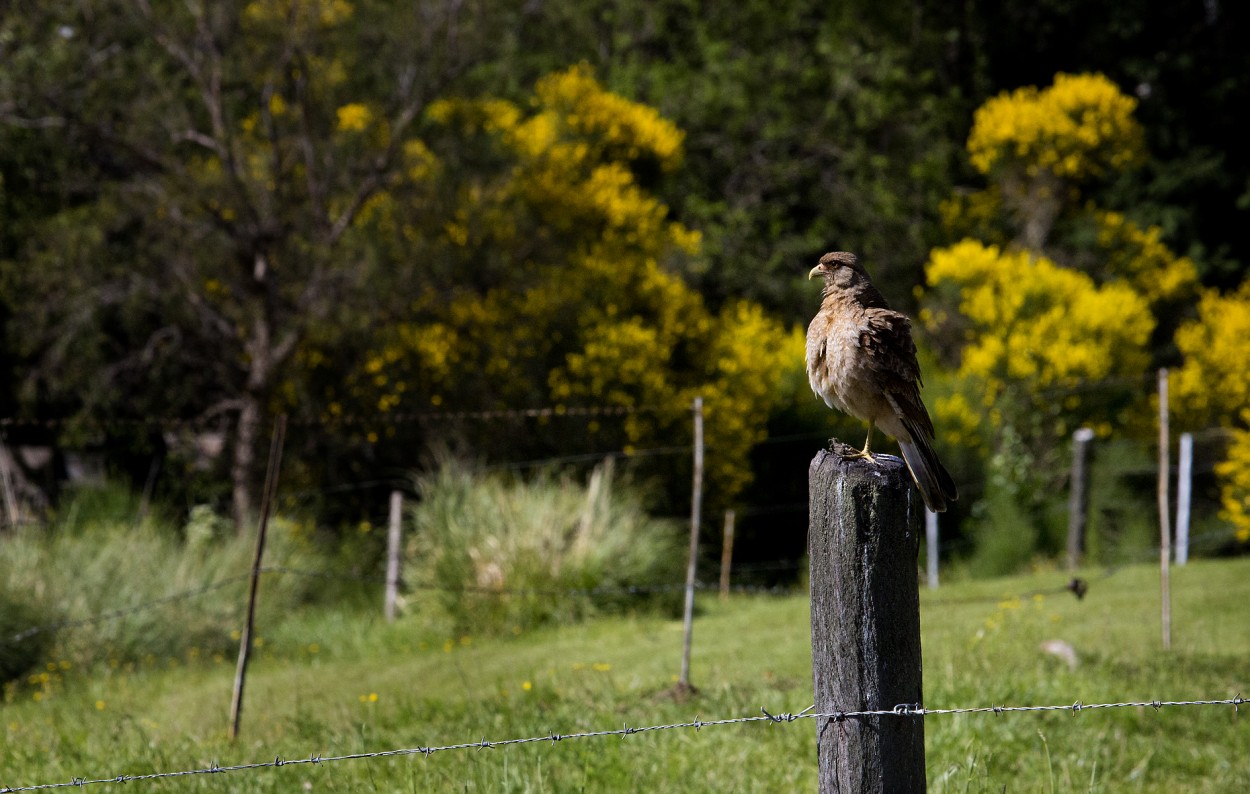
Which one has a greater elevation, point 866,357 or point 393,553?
point 866,357

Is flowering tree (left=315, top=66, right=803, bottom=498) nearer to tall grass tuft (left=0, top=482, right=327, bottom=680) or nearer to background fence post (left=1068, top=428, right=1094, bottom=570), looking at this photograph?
tall grass tuft (left=0, top=482, right=327, bottom=680)

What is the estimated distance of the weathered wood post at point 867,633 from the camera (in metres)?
3.11

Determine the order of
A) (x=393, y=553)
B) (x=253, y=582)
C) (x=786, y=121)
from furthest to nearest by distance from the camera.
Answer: (x=786, y=121) → (x=393, y=553) → (x=253, y=582)

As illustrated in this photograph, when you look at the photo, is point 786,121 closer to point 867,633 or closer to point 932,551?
point 932,551

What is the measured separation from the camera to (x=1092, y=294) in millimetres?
16234

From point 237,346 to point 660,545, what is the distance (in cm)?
508

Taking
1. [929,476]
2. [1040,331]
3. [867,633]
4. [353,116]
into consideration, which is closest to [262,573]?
[353,116]

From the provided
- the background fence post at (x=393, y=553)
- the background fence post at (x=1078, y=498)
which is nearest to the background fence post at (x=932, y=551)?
the background fence post at (x=1078, y=498)

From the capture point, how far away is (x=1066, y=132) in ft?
61.3

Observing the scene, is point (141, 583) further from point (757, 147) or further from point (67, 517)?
point (757, 147)

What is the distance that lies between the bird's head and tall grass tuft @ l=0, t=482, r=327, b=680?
Result: 5.71 metres

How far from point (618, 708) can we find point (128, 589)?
464 centimetres

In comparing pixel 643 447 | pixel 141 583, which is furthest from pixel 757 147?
pixel 141 583

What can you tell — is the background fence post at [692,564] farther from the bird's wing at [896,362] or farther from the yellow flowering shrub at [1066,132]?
the yellow flowering shrub at [1066,132]
